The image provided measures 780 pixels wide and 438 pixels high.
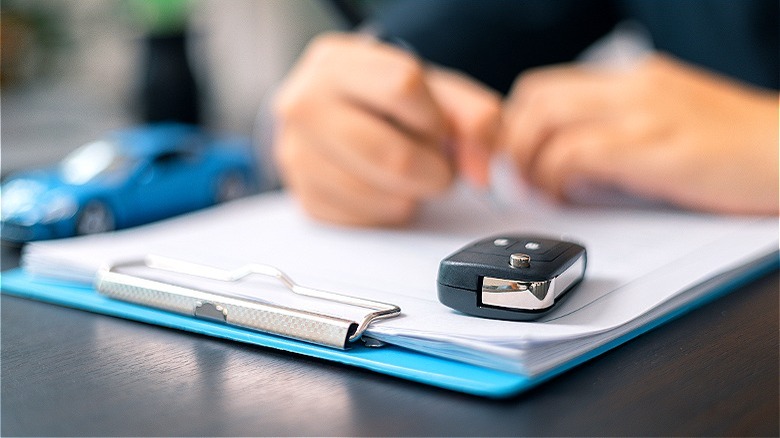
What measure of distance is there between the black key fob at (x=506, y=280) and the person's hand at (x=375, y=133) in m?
0.19

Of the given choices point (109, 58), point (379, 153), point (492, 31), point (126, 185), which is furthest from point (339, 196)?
point (109, 58)

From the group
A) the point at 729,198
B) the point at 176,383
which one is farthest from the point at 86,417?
the point at 729,198

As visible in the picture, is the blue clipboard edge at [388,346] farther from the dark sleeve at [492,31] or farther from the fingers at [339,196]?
the dark sleeve at [492,31]

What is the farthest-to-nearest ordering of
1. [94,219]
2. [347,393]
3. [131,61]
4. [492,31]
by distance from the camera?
[131,61], [492,31], [94,219], [347,393]

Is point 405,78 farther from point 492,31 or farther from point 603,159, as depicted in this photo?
point 492,31

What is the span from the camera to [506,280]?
1.23ft

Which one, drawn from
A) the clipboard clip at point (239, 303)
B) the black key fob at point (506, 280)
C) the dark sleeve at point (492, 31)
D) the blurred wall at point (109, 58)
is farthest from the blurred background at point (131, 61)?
the black key fob at point (506, 280)

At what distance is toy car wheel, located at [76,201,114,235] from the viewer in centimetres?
64

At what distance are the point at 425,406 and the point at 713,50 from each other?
79cm

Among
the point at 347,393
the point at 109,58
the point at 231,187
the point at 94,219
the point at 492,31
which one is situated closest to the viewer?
the point at 347,393

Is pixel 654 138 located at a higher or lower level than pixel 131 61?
lower

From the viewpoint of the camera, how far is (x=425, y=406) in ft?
1.06

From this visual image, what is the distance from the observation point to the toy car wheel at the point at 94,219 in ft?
2.10

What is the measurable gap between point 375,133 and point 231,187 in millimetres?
255
